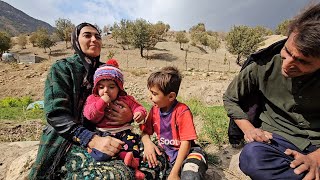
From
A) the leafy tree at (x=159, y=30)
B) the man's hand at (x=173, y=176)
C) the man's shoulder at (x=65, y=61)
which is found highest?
the leafy tree at (x=159, y=30)

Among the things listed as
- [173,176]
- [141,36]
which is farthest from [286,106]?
[141,36]

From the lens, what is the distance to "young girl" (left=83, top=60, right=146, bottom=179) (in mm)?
2434

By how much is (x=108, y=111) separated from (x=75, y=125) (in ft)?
1.06

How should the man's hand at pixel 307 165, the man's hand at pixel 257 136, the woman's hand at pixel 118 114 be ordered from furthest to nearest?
the woman's hand at pixel 118 114 → the man's hand at pixel 257 136 → the man's hand at pixel 307 165

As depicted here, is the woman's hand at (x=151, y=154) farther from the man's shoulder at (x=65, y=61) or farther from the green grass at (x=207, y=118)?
the green grass at (x=207, y=118)

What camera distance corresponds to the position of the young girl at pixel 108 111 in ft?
7.98

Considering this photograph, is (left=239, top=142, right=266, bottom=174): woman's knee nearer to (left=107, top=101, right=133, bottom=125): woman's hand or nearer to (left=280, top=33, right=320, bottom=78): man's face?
(left=280, top=33, right=320, bottom=78): man's face

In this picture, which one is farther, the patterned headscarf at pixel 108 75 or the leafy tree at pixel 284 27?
the patterned headscarf at pixel 108 75

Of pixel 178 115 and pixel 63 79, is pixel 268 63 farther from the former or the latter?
pixel 63 79

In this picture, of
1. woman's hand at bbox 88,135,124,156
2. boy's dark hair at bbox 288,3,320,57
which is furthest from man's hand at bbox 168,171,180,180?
boy's dark hair at bbox 288,3,320,57

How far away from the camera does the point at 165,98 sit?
2520mm

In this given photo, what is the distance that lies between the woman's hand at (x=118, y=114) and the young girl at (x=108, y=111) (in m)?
→ 0.02

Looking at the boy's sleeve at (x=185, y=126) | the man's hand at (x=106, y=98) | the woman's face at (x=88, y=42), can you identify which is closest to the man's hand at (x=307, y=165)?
the boy's sleeve at (x=185, y=126)

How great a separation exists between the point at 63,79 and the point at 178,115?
1.14m
